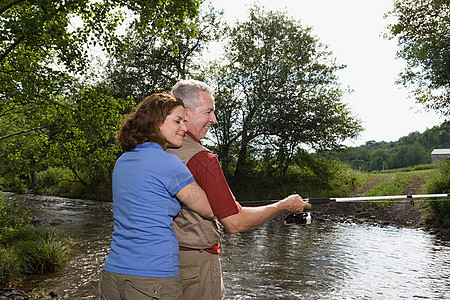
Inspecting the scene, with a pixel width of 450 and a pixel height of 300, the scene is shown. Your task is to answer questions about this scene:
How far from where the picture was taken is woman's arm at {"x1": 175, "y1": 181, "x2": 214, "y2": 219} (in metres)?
2.12

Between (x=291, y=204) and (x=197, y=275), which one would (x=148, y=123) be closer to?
(x=197, y=275)

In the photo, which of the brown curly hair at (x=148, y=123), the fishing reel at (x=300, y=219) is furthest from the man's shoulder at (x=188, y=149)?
the fishing reel at (x=300, y=219)

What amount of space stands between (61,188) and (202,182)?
25.5m

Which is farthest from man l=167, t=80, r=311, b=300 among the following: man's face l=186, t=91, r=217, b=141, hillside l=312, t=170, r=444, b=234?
hillside l=312, t=170, r=444, b=234

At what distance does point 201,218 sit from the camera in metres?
2.40

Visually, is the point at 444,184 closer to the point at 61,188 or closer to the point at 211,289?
A: the point at 211,289

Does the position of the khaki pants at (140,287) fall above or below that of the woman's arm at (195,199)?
below

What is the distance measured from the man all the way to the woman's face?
0.55 feet

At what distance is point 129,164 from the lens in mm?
2150

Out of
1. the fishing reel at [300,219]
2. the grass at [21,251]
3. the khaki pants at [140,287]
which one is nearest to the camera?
the khaki pants at [140,287]

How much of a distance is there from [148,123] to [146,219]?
1.70 ft

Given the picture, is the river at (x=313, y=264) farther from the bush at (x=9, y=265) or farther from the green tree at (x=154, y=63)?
the green tree at (x=154, y=63)

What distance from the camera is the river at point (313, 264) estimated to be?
7.62m

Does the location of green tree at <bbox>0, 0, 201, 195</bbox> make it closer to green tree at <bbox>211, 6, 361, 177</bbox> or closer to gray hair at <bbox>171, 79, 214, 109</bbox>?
gray hair at <bbox>171, 79, 214, 109</bbox>
